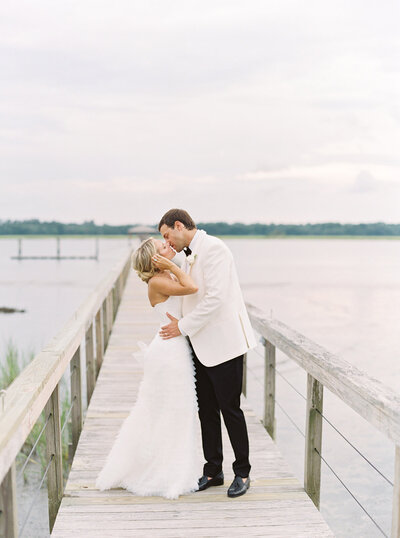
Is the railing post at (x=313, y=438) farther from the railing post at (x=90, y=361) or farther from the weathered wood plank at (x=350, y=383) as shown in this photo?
the railing post at (x=90, y=361)

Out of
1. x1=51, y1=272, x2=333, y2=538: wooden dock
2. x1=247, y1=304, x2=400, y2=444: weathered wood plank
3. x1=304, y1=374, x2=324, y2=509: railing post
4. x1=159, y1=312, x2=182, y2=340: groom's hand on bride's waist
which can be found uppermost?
x1=159, y1=312, x2=182, y2=340: groom's hand on bride's waist

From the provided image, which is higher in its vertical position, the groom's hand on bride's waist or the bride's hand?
the bride's hand

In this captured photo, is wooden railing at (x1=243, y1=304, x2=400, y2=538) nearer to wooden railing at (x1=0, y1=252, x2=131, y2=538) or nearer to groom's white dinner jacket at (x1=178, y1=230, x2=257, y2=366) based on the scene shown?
groom's white dinner jacket at (x1=178, y1=230, x2=257, y2=366)

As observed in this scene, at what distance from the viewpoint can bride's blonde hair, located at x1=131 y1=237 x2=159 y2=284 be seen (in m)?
3.04

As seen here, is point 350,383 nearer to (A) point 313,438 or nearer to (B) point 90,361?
(A) point 313,438

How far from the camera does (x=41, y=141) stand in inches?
2467

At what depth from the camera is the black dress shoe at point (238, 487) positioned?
10.3ft

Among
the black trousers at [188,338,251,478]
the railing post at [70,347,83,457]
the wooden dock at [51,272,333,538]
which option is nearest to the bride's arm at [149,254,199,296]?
the black trousers at [188,338,251,478]

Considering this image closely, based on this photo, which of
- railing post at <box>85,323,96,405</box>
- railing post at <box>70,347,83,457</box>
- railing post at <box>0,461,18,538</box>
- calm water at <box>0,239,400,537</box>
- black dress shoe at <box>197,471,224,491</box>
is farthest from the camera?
calm water at <box>0,239,400,537</box>

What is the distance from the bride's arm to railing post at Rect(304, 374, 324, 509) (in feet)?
2.68

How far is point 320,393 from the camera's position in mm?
3123

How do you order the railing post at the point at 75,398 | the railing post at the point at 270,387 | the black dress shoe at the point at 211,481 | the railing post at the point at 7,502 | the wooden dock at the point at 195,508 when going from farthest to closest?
the railing post at the point at 270,387, the railing post at the point at 75,398, the black dress shoe at the point at 211,481, the wooden dock at the point at 195,508, the railing post at the point at 7,502

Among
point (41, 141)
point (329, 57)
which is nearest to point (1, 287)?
point (41, 141)

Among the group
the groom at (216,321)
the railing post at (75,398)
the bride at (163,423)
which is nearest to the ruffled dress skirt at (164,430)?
the bride at (163,423)
